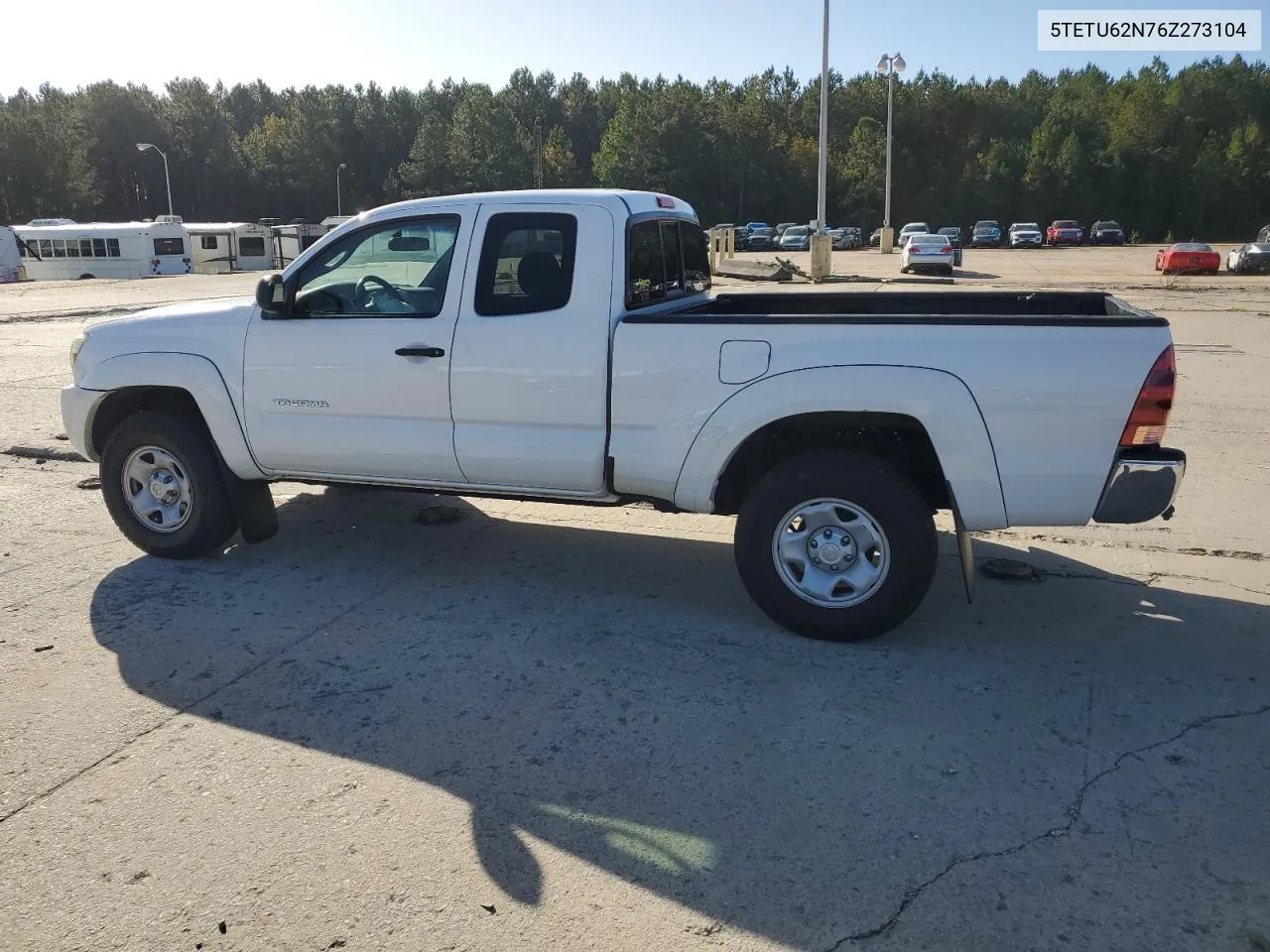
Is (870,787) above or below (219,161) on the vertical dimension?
below

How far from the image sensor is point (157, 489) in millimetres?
5750

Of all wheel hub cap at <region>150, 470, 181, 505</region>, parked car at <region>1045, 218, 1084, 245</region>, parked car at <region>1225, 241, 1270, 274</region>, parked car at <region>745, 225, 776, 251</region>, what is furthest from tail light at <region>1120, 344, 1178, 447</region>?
parked car at <region>1045, 218, 1084, 245</region>

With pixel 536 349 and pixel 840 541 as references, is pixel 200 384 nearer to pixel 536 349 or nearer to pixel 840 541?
pixel 536 349

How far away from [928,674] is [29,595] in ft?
15.0

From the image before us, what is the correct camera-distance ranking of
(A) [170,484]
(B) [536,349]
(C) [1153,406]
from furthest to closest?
(A) [170,484] < (B) [536,349] < (C) [1153,406]

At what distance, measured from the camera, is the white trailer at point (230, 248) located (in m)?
48.2

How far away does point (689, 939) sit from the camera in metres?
2.70

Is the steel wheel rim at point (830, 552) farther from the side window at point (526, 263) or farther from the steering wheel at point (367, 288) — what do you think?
the steering wheel at point (367, 288)

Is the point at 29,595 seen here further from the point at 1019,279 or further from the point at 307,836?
the point at 1019,279

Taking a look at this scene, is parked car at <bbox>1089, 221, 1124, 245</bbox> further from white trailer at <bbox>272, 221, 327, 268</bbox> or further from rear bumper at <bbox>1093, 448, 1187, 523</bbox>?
rear bumper at <bbox>1093, 448, 1187, 523</bbox>

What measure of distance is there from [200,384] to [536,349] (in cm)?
201

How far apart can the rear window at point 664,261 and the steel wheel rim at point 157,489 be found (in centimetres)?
281

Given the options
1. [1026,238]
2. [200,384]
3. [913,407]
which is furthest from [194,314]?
[1026,238]

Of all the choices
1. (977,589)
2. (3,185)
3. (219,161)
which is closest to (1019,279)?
(977,589)
